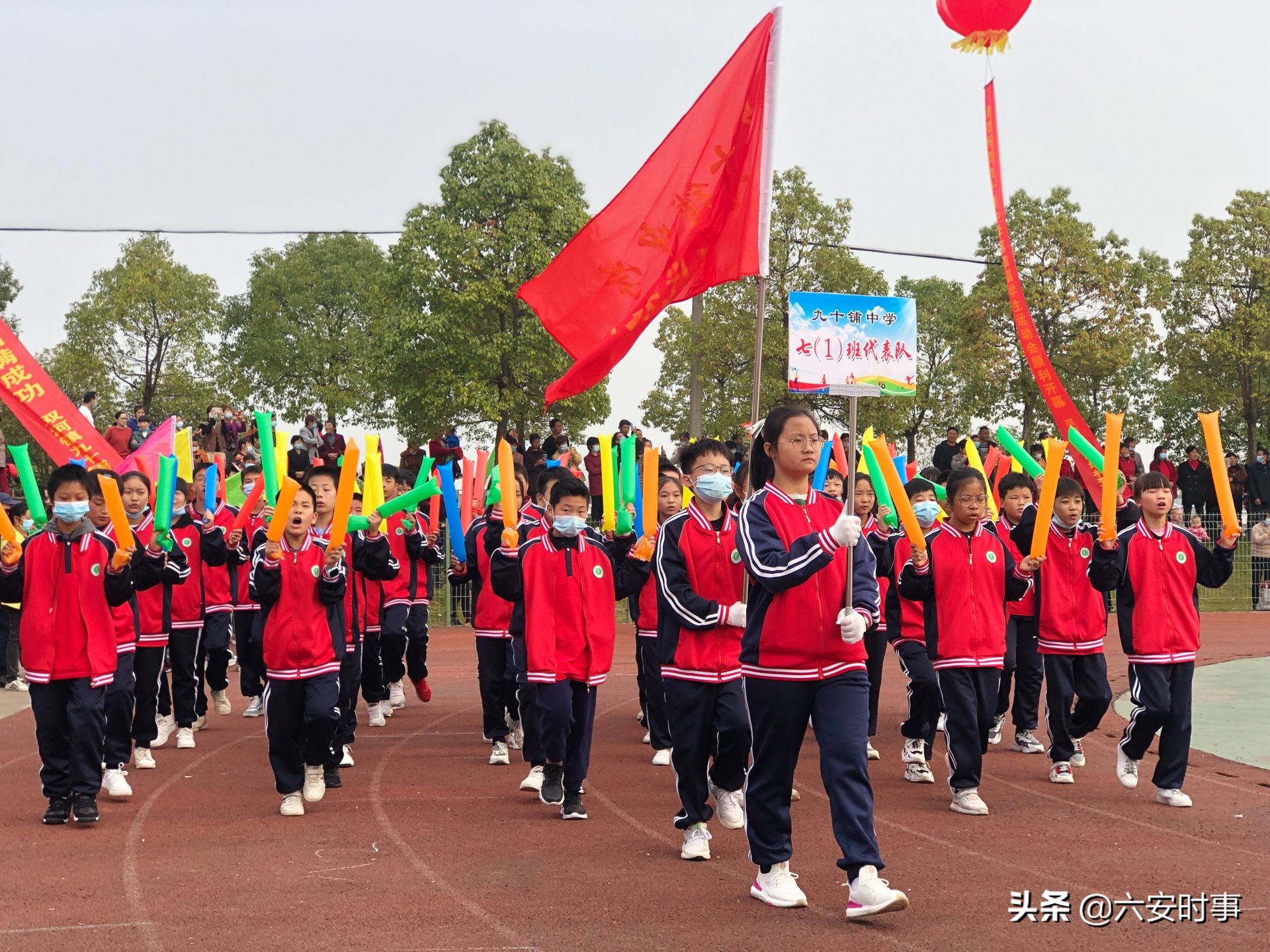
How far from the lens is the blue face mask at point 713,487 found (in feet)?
23.0

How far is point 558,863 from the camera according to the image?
6820 millimetres

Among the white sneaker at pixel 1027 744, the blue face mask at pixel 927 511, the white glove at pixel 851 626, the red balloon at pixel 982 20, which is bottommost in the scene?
the white sneaker at pixel 1027 744

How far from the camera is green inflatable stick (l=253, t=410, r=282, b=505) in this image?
300 inches

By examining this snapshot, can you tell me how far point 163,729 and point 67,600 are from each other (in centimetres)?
338

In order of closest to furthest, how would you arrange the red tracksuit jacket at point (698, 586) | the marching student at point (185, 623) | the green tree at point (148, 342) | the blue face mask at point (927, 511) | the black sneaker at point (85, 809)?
the red tracksuit jacket at point (698, 586) < the black sneaker at point (85, 809) < the blue face mask at point (927, 511) < the marching student at point (185, 623) < the green tree at point (148, 342)

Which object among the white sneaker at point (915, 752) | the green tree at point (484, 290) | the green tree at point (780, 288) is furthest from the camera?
the green tree at point (484, 290)

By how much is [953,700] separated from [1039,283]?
81.5ft

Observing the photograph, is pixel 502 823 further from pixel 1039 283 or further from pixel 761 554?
pixel 1039 283

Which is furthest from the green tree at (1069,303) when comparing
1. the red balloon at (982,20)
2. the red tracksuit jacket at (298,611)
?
the red tracksuit jacket at (298,611)

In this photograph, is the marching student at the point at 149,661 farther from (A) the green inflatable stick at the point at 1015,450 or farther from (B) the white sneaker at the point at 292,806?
(A) the green inflatable stick at the point at 1015,450

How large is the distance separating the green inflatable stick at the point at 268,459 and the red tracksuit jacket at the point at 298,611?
0.40 metres

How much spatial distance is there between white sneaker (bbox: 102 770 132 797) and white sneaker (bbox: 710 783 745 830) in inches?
143

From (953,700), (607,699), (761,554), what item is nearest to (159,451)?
(607,699)

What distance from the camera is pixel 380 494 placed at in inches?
345
